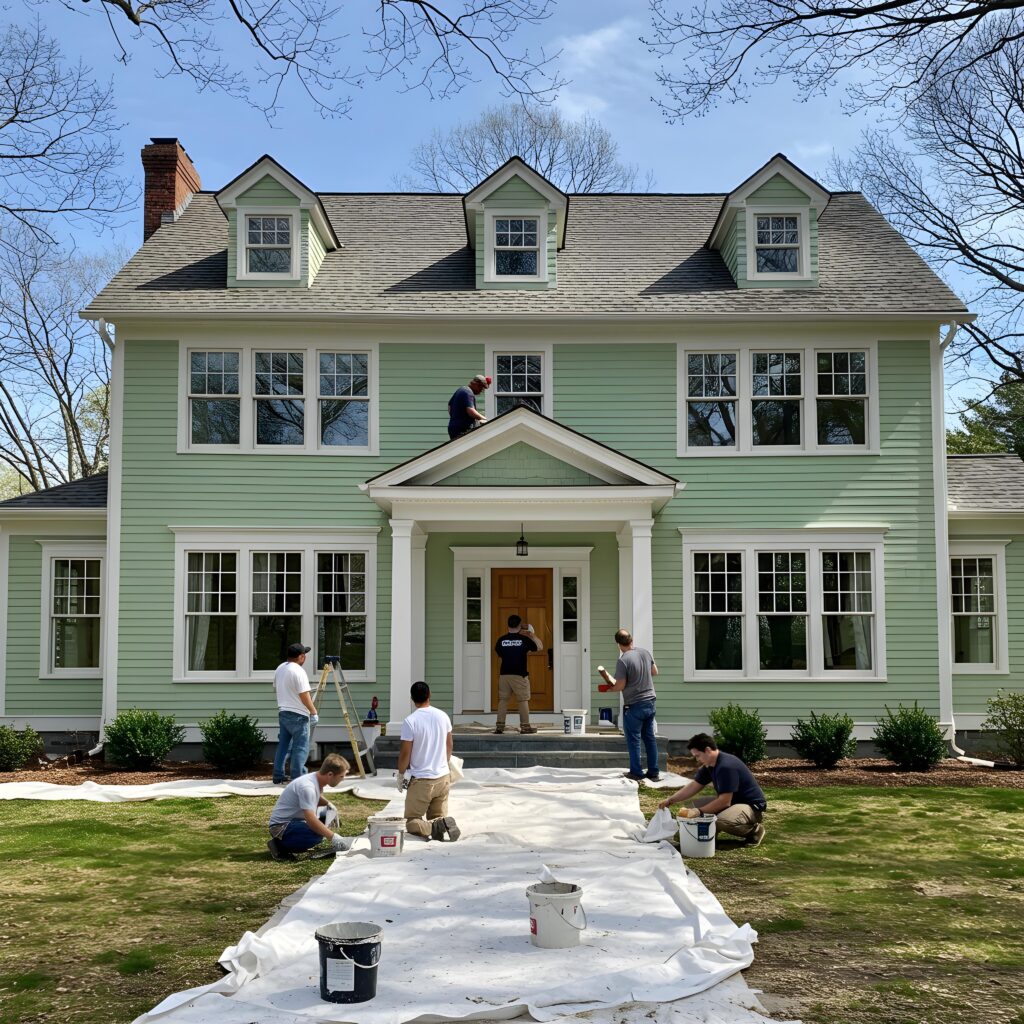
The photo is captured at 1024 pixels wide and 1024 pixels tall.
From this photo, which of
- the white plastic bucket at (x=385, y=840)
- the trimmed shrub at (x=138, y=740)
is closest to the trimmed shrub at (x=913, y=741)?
the white plastic bucket at (x=385, y=840)

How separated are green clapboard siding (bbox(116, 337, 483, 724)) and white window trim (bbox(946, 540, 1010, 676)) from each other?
26.6 feet

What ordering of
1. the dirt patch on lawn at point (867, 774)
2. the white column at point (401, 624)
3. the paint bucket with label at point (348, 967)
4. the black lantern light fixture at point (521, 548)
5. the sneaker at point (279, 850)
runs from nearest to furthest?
the paint bucket with label at point (348, 967), the sneaker at point (279, 850), the dirt patch on lawn at point (867, 774), the white column at point (401, 624), the black lantern light fixture at point (521, 548)

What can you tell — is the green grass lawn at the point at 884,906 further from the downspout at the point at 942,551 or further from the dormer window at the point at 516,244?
the dormer window at the point at 516,244

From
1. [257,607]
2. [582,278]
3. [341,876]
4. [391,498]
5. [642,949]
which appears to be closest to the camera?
[642,949]

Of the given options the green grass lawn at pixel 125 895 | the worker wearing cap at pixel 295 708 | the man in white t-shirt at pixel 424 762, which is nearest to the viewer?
the green grass lawn at pixel 125 895

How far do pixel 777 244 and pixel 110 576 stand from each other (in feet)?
36.7

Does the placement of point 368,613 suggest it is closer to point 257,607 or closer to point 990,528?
point 257,607

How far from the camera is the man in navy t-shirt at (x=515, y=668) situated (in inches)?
563

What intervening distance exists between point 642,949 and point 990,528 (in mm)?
12504

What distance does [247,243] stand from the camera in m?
16.9

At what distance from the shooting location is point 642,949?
6.26m

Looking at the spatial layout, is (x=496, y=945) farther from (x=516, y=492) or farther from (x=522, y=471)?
(x=522, y=471)

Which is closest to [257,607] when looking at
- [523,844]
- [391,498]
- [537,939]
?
[391,498]

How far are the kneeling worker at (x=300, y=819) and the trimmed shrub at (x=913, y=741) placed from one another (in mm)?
8355
